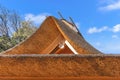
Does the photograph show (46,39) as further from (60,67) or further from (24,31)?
(24,31)

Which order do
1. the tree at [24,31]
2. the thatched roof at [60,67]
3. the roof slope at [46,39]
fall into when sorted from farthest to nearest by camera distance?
the tree at [24,31], the roof slope at [46,39], the thatched roof at [60,67]

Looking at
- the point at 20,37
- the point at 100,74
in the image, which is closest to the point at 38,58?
the point at 100,74

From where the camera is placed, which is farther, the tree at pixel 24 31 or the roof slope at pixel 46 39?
the tree at pixel 24 31

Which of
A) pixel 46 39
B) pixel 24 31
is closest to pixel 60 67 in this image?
pixel 46 39

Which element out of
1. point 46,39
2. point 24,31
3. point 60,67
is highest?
point 24,31

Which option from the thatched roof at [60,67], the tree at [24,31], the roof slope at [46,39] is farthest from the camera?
the tree at [24,31]

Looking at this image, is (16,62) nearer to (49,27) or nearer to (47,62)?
(47,62)

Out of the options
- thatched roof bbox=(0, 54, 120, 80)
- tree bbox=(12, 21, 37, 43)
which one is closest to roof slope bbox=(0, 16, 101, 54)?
thatched roof bbox=(0, 54, 120, 80)

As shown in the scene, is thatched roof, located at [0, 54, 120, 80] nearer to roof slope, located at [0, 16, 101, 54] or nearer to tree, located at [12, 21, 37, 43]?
roof slope, located at [0, 16, 101, 54]

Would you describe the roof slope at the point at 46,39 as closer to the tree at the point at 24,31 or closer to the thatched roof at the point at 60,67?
the thatched roof at the point at 60,67

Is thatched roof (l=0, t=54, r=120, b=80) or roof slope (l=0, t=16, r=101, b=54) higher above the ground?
→ roof slope (l=0, t=16, r=101, b=54)

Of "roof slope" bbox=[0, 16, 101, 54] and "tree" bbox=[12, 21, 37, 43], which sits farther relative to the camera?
"tree" bbox=[12, 21, 37, 43]

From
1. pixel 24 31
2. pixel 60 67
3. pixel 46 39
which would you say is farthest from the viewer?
pixel 24 31

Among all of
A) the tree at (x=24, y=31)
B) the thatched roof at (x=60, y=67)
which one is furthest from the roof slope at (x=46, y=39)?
the tree at (x=24, y=31)
